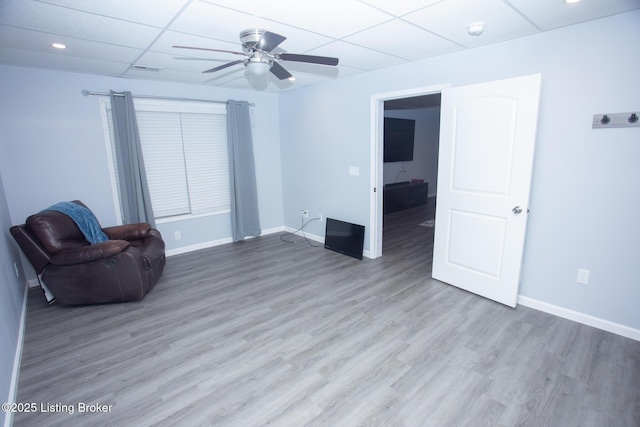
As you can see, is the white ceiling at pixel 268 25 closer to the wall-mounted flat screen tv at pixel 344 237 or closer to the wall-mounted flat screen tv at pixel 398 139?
the wall-mounted flat screen tv at pixel 344 237

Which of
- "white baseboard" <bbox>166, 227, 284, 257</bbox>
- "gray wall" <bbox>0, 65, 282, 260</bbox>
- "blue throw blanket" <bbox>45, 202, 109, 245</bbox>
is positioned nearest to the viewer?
"blue throw blanket" <bbox>45, 202, 109, 245</bbox>

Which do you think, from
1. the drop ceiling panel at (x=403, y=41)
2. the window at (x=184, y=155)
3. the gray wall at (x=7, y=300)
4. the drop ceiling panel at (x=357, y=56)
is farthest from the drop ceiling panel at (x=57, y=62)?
the drop ceiling panel at (x=403, y=41)

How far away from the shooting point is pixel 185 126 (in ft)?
14.5

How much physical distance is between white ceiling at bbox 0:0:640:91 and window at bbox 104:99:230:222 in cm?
107

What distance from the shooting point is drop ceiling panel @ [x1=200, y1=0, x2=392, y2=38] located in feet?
6.28

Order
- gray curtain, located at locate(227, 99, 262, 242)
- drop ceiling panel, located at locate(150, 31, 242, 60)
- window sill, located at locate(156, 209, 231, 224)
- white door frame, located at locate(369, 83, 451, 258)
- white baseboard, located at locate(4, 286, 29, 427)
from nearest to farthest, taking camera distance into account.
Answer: white baseboard, located at locate(4, 286, 29, 427) → drop ceiling panel, located at locate(150, 31, 242, 60) → white door frame, located at locate(369, 83, 451, 258) → window sill, located at locate(156, 209, 231, 224) → gray curtain, located at locate(227, 99, 262, 242)

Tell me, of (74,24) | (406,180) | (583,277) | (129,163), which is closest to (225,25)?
(74,24)

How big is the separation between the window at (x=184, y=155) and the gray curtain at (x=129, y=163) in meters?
0.12

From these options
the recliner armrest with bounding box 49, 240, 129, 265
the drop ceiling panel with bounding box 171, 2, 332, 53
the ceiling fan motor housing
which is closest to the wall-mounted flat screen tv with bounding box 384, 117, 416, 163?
the drop ceiling panel with bounding box 171, 2, 332, 53

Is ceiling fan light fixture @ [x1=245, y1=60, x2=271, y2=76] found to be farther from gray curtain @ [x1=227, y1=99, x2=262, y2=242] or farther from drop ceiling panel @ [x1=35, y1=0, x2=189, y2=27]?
gray curtain @ [x1=227, y1=99, x2=262, y2=242]

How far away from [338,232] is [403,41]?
8.40 ft

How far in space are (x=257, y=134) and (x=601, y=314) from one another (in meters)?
4.73

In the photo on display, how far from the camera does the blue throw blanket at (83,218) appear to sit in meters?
3.18

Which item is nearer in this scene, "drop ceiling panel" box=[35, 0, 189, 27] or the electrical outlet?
"drop ceiling panel" box=[35, 0, 189, 27]
